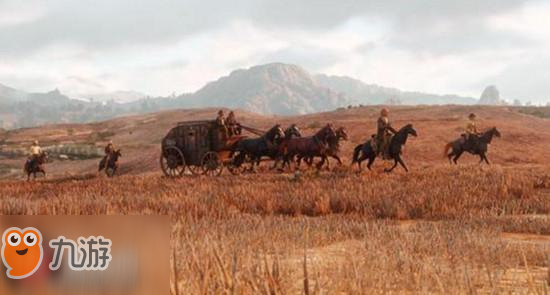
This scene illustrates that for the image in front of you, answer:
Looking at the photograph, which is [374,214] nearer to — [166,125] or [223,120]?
[223,120]

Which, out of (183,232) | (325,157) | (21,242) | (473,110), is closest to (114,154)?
(325,157)

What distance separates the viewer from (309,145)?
72.2 ft

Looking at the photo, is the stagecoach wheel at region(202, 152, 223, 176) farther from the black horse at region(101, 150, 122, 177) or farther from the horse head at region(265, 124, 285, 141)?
the black horse at region(101, 150, 122, 177)

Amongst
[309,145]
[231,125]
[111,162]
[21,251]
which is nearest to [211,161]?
[231,125]

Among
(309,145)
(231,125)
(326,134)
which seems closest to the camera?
(326,134)

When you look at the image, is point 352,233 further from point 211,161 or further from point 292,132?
point 292,132

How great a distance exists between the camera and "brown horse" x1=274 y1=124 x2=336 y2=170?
2180 cm

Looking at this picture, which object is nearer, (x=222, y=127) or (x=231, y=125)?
(x=222, y=127)

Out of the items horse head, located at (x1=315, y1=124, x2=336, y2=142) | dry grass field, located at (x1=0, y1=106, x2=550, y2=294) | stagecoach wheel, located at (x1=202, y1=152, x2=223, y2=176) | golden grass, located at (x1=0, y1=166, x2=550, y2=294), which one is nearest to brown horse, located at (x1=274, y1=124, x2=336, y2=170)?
horse head, located at (x1=315, y1=124, x2=336, y2=142)

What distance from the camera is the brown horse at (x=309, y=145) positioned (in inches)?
858

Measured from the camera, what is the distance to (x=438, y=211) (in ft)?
33.6

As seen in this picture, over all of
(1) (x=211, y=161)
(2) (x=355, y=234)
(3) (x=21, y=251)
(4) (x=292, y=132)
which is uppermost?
(3) (x=21, y=251)

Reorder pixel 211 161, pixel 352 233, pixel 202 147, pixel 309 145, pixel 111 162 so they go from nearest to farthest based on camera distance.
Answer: pixel 352 233 < pixel 309 145 < pixel 211 161 < pixel 202 147 < pixel 111 162

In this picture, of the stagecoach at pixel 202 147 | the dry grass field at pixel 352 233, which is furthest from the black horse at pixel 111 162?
the dry grass field at pixel 352 233
